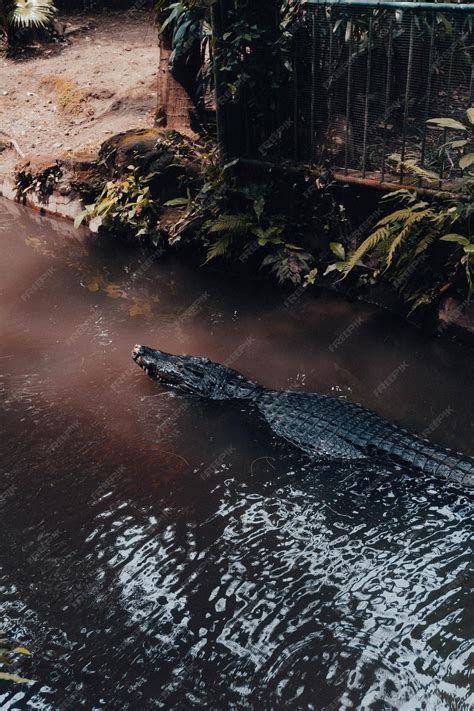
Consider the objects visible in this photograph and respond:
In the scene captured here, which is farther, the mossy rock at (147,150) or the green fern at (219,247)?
the mossy rock at (147,150)

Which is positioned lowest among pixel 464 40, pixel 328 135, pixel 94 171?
pixel 94 171

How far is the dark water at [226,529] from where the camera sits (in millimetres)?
3176

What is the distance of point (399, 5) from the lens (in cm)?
548

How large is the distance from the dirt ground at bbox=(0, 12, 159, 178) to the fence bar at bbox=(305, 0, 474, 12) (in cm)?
377

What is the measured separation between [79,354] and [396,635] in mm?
3560

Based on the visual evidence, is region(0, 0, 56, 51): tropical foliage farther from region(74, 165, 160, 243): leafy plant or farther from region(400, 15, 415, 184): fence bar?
region(400, 15, 415, 184): fence bar

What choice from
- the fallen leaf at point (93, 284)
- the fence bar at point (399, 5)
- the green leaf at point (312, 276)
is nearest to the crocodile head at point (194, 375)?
the green leaf at point (312, 276)

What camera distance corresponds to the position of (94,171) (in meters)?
8.48

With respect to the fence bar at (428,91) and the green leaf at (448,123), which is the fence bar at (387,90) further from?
the green leaf at (448,123)

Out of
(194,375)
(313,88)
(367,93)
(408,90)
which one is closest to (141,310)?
(194,375)

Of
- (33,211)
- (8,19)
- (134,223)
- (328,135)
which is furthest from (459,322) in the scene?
(8,19)

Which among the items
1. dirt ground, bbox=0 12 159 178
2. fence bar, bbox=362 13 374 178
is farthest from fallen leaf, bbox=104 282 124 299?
dirt ground, bbox=0 12 159 178

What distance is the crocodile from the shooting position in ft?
14.2

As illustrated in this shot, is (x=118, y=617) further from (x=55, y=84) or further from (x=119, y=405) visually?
(x=55, y=84)
